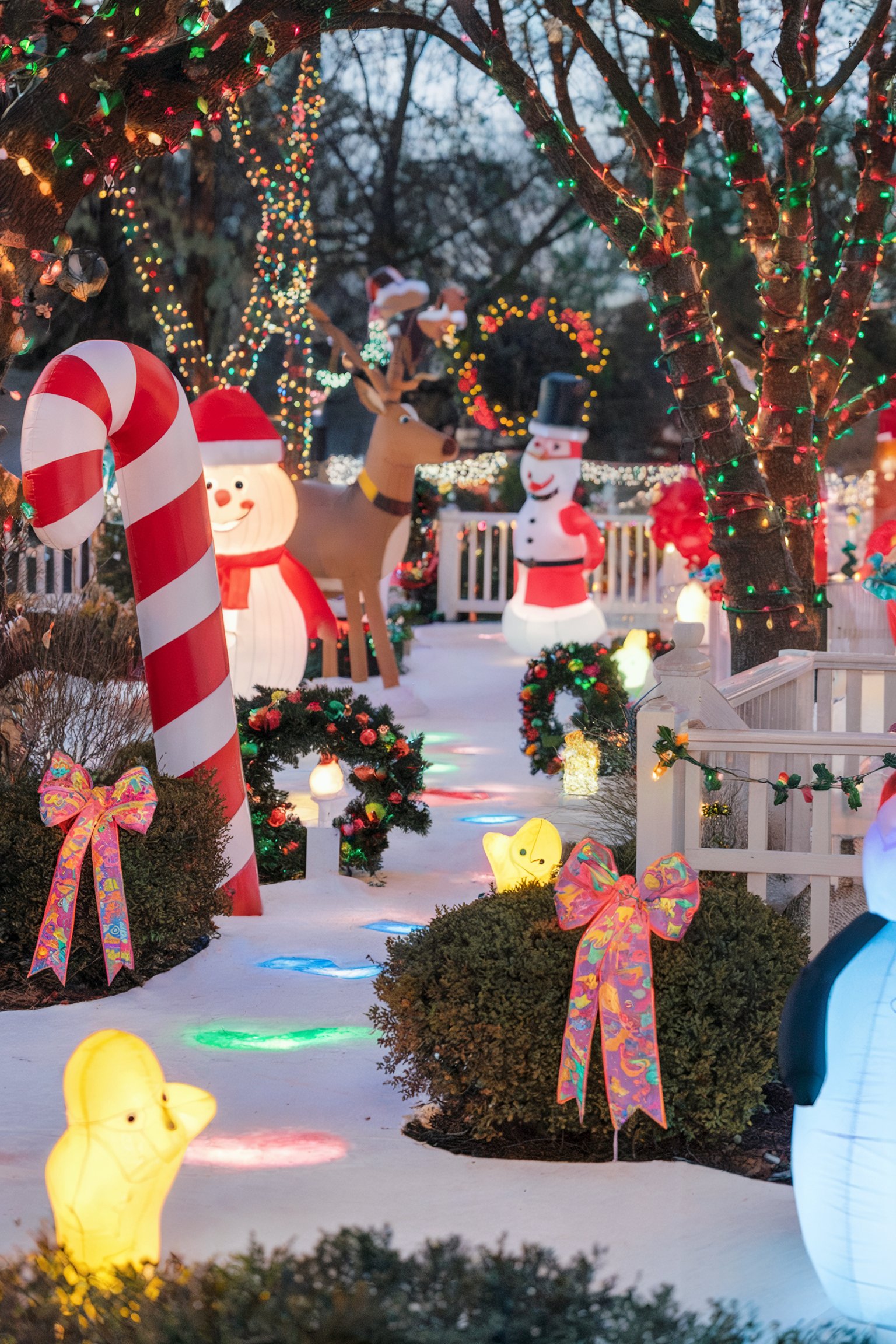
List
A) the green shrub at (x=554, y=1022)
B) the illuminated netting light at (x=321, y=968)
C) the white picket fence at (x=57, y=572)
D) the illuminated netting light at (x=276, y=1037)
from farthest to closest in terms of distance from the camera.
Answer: the white picket fence at (x=57, y=572), the illuminated netting light at (x=321, y=968), the illuminated netting light at (x=276, y=1037), the green shrub at (x=554, y=1022)

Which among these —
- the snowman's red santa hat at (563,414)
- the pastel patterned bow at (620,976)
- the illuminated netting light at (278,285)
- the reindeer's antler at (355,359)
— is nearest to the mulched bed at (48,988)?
the pastel patterned bow at (620,976)

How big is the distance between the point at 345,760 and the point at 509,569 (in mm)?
11877

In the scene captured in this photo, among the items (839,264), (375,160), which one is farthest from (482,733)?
(375,160)

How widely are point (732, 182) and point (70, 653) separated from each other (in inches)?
157

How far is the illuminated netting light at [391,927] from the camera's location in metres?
5.55

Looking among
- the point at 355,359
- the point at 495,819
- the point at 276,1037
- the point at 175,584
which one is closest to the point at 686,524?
the point at 355,359

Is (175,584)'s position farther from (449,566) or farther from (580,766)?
(449,566)

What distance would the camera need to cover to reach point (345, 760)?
6.56 meters

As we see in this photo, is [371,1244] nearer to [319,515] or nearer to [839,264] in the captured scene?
[839,264]

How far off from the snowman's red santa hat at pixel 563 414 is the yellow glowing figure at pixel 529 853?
337 inches

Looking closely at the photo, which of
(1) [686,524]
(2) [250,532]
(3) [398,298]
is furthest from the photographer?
(3) [398,298]

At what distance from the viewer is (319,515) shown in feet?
Answer: 38.3

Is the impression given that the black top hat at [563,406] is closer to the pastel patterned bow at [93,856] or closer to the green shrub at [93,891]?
the green shrub at [93,891]

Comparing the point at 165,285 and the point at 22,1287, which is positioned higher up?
the point at 165,285
